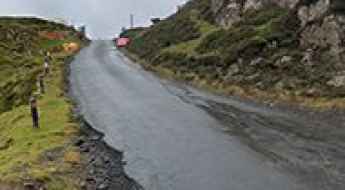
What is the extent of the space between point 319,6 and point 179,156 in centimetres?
1659

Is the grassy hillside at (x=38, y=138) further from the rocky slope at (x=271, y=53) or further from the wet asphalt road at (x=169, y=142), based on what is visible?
the rocky slope at (x=271, y=53)

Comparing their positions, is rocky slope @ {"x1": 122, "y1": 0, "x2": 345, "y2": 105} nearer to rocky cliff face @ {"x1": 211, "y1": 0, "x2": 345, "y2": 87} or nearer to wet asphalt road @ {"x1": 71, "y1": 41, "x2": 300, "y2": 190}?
rocky cliff face @ {"x1": 211, "y1": 0, "x2": 345, "y2": 87}

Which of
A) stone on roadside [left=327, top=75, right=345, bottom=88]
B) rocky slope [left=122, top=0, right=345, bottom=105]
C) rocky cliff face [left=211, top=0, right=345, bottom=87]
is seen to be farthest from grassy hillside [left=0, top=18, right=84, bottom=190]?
rocky cliff face [left=211, top=0, right=345, bottom=87]

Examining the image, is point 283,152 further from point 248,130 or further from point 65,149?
point 65,149

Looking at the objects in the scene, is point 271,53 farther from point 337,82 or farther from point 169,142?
point 169,142

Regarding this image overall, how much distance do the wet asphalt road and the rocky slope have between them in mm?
3783

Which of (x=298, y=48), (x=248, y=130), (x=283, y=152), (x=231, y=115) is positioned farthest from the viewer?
(x=298, y=48)

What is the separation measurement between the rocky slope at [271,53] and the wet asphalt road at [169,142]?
3.78 m

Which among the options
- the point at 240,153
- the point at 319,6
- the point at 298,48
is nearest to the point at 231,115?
the point at 240,153

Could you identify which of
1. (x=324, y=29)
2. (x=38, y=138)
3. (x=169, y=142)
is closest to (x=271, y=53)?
(x=324, y=29)

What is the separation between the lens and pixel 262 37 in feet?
107

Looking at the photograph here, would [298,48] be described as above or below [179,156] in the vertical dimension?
above

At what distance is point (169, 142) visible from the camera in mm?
18547

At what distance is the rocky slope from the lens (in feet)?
86.6
